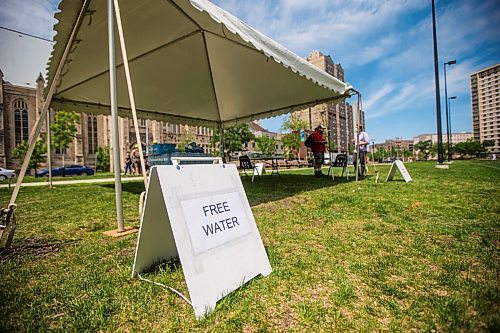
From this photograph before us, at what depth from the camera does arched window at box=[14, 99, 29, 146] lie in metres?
39.5

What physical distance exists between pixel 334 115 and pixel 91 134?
3024 inches

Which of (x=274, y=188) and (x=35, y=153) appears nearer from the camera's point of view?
(x=274, y=188)

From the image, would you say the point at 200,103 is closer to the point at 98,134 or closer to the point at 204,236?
the point at 204,236

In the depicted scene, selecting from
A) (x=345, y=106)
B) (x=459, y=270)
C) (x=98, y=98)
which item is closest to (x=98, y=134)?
(x=98, y=98)

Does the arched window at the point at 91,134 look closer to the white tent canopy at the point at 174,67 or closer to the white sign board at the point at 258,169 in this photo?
the white tent canopy at the point at 174,67

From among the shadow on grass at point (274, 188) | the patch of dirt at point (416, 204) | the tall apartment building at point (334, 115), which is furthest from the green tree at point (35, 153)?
the tall apartment building at point (334, 115)

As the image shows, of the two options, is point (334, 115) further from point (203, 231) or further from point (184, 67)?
point (203, 231)

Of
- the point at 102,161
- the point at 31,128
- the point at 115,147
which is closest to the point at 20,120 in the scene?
the point at 31,128

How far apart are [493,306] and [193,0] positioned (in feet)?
13.5

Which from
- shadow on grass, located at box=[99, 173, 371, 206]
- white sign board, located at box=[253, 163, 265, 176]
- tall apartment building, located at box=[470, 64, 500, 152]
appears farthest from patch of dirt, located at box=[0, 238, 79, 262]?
tall apartment building, located at box=[470, 64, 500, 152]

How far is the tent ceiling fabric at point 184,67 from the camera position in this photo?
173 inches

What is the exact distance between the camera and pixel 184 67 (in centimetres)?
726

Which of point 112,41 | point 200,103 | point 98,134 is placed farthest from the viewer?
A: point 98,134

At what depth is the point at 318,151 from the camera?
951 centimetres
